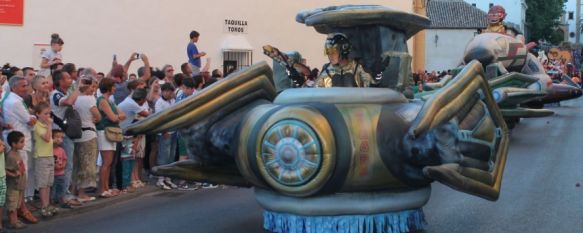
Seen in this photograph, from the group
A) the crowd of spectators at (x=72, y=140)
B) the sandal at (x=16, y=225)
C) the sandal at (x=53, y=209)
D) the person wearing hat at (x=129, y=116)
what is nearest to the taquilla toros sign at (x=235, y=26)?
the crowd of spectators at (x=72, y=140)

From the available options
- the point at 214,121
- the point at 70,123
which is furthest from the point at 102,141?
the point at 214,121

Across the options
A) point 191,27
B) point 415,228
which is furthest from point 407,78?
point 191,27

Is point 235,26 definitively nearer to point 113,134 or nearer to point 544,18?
point 113,134

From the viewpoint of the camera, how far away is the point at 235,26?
20000 mm

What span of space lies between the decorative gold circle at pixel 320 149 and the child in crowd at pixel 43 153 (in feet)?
10.8

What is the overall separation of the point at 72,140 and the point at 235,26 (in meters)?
11.7

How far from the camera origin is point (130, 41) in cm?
1706

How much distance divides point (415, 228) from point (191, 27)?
1306cm

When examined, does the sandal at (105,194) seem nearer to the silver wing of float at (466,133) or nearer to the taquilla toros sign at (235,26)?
the silver wing of float at (466,133)

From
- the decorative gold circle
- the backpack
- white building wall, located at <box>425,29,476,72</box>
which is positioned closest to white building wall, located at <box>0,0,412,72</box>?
the backpack

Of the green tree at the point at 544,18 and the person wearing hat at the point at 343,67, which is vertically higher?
the green tree at the point at 544,18

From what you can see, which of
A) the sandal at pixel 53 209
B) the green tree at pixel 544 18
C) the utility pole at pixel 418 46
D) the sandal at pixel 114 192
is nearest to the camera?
the sandal at pixel 53 209

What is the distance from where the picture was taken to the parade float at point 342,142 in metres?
5.46

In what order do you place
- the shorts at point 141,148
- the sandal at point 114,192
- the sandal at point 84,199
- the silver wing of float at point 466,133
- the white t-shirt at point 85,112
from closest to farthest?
1. the silver wing of float at point 466,133
2. the white t-shirt at point 85,112
3. the sandal at point 84,199
4. the sandal at point 114,192
5. the shorts at point 141,148
